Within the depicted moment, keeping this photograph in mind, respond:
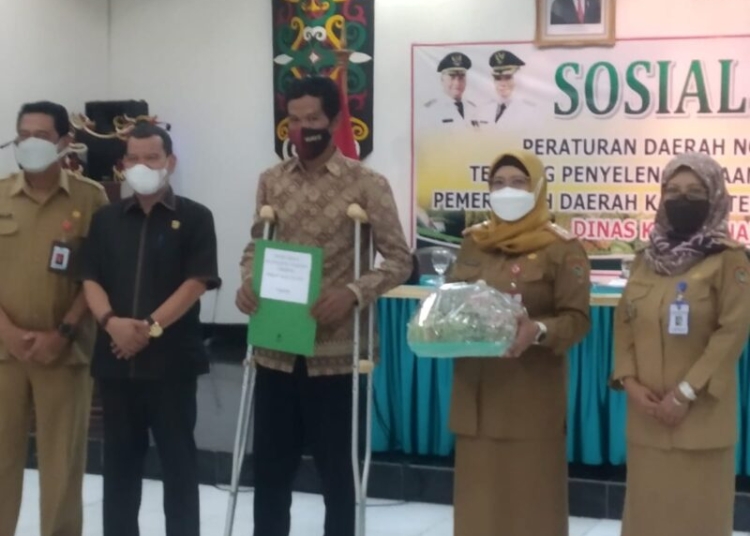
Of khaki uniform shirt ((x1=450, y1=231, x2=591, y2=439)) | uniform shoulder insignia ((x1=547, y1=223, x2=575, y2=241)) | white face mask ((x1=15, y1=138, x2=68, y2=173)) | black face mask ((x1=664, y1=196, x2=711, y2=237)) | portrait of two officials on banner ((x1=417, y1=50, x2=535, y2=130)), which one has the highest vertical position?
portrait of two officials on banner ((x1=417, y1=50, x2=535, y2=130))

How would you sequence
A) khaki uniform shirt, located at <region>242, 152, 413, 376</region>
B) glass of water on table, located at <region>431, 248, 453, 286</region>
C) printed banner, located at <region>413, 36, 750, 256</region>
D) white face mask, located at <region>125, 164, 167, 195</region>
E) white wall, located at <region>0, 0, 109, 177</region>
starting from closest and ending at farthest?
khaki uniform shirt, located at <region>242, 152, 413, 376</region> < white face mask, located at <region>125, 164, 167, 195</region> < glass of water on table, located at <region>431, 248, 453, 286</region> < printed banner, located at <region>413, 36, 750, 256</region> < white wall, located at <region>0, 0, 109, 177</region>

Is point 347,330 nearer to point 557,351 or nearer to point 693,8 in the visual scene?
point 557,351

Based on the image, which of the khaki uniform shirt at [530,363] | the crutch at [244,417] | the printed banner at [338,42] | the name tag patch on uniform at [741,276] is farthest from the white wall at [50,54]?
the name tag patch on uniform at [741,276]

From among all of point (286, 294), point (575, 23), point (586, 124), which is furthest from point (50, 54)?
point (286, 294)

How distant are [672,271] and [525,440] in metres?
0.62

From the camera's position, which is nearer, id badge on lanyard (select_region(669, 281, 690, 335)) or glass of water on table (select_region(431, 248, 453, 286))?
id badge on lanyard (select_region(669, 281, 690, 335))

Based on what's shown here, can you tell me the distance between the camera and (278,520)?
128 inches

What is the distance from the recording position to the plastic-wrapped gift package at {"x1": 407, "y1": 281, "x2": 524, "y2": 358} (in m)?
2.89

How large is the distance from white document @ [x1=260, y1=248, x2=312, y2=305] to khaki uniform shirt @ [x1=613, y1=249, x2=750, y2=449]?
3.02 feet

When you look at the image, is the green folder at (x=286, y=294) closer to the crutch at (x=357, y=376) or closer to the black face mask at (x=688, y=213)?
the crutch at (x=357, y=376)

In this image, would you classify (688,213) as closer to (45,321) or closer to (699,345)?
(699,345)

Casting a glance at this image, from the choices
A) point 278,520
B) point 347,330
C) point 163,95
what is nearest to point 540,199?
point 347,330

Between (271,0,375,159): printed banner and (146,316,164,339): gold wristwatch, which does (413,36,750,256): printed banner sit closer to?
(271,0,375,159): printed banner

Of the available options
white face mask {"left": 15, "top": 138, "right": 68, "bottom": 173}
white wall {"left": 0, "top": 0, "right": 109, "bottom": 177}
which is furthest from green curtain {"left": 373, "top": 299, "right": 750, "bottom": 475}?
white wall {"left": 0, "top": 0, "right": 109, "bottom": 177}
